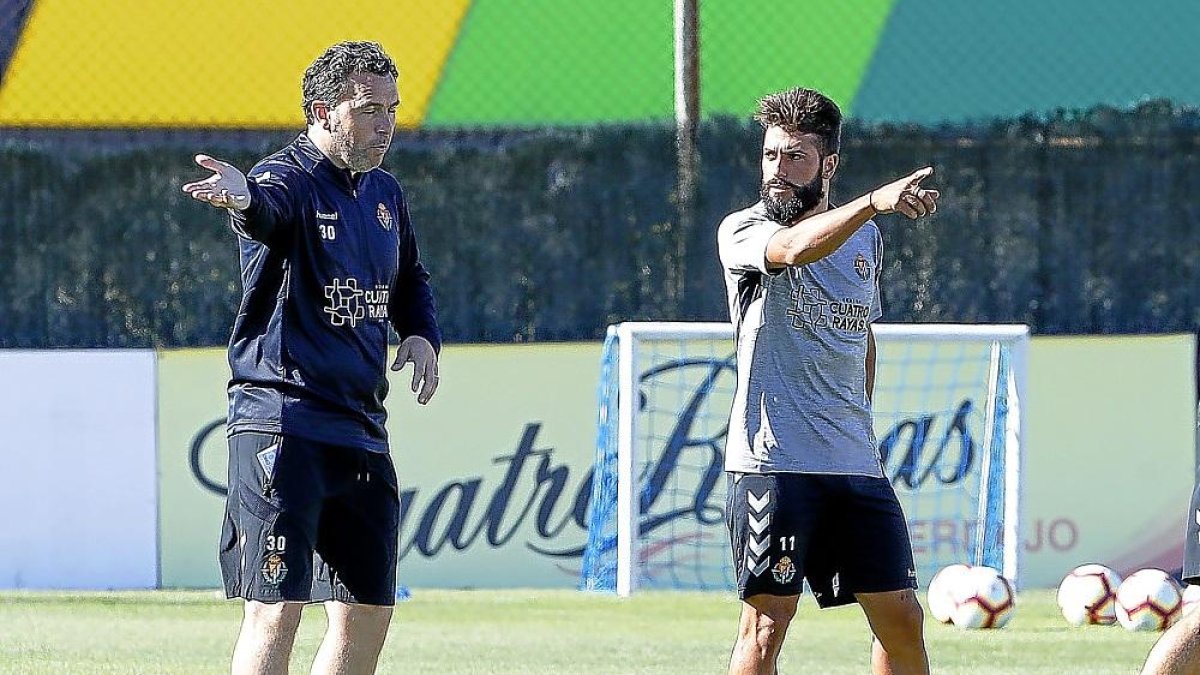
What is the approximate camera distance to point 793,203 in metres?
5.66

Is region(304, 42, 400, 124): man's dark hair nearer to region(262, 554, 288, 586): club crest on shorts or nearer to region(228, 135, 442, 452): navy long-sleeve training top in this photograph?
region(228, 135, 442, 452): navy long-sleeve training top

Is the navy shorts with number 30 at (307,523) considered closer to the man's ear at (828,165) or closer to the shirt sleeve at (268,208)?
the shirt sleeve at (268,208)

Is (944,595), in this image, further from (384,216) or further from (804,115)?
(384,216)

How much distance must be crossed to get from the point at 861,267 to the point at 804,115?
0.46m

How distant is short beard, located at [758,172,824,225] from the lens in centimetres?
565

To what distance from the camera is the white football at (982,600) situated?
9.79 metres

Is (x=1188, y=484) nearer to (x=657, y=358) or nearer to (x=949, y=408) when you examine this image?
(x=949, y=408)

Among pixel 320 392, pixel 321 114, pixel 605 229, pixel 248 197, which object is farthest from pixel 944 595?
pixel 248 197

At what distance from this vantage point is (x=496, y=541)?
11.8 meters

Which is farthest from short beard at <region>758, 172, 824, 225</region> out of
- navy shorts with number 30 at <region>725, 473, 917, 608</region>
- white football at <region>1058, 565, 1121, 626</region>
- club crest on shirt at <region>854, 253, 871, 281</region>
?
white football at <region>1058, 565, 1121, 626</region>

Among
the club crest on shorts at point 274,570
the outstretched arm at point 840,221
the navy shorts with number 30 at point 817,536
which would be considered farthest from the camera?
the navy shorts with number 30 at point 817,536

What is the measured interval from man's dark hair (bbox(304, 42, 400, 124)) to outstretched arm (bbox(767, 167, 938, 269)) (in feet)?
3.44

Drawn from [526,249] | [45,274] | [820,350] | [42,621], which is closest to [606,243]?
[526,249]

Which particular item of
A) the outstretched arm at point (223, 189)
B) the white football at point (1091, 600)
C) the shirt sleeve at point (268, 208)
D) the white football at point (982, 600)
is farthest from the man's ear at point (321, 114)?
the white football at point (1091, 600)
